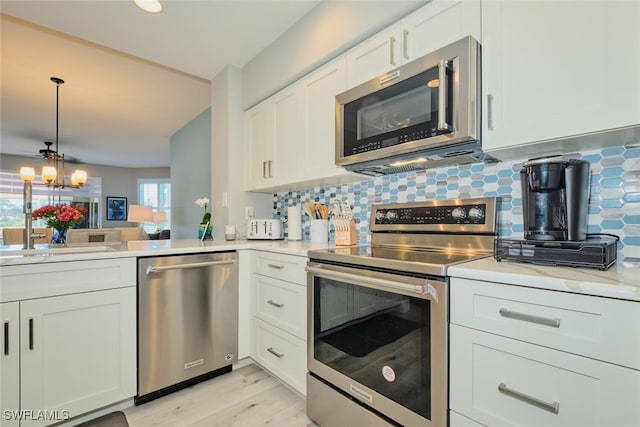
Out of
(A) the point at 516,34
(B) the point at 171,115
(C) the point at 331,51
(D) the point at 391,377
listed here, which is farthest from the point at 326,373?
(B) the point at 171,115

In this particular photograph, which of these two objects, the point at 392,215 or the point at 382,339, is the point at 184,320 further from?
the point at 392,215

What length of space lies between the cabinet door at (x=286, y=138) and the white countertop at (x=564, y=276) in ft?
4.59

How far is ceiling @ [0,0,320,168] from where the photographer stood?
2006 mm

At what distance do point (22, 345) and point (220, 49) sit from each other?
2.26 meters

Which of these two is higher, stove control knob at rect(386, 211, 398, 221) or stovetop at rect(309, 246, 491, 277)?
stove control knob at rect(386, 211, 398, 221)

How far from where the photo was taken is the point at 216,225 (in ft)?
9.22

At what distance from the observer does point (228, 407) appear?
1670 mm

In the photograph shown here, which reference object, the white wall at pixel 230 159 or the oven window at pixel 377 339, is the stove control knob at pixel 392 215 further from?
the white wall at pixel 230 159

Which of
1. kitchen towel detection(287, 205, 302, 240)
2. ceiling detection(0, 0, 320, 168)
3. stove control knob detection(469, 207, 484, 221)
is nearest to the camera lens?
stove control knob detection(469, 207, 484, 221)

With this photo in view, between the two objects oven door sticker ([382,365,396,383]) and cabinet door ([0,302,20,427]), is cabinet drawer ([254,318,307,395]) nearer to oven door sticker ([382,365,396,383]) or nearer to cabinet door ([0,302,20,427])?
oven door sticker ([382,365,396,383])

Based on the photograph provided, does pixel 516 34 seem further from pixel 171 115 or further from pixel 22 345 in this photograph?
pixel 171 115

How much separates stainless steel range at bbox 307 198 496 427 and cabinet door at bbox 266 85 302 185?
79 cm

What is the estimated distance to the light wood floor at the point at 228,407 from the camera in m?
1.55
